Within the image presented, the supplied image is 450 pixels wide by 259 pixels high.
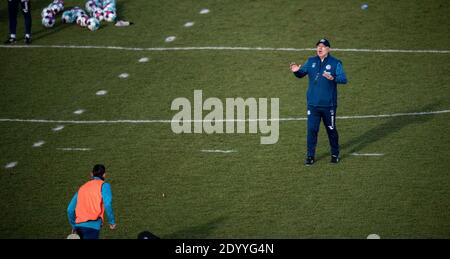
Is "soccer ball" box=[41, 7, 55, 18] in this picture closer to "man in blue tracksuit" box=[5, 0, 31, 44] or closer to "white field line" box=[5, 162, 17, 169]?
"man in blue tracksuit" box=[5, 0, 31, 44]

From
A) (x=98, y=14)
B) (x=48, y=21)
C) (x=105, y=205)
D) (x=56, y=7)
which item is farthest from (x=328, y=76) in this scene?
(x=56, y=7)

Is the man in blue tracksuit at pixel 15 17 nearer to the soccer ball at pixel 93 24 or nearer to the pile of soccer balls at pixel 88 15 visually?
the pile of soccer balls at pixel 88 15

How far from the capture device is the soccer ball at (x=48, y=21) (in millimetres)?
20581

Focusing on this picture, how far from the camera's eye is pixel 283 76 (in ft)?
59.4

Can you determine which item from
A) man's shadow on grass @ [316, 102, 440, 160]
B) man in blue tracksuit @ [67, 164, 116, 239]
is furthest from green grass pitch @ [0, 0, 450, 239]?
man in blue tracksuit @ [67, 164, 116, 239]

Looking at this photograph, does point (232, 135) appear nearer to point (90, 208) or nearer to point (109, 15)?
point (90, 208)

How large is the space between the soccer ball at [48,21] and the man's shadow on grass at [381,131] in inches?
364

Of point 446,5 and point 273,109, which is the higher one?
point 446,5

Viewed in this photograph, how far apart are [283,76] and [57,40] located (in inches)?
239

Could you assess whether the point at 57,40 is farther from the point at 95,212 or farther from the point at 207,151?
the point at 95,212

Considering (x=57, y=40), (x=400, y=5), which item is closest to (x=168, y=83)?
(x=57, y=40)

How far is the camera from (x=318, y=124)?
45.9ft

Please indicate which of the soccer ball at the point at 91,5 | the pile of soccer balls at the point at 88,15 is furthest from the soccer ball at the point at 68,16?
the soccer ball at the point at 91,5
